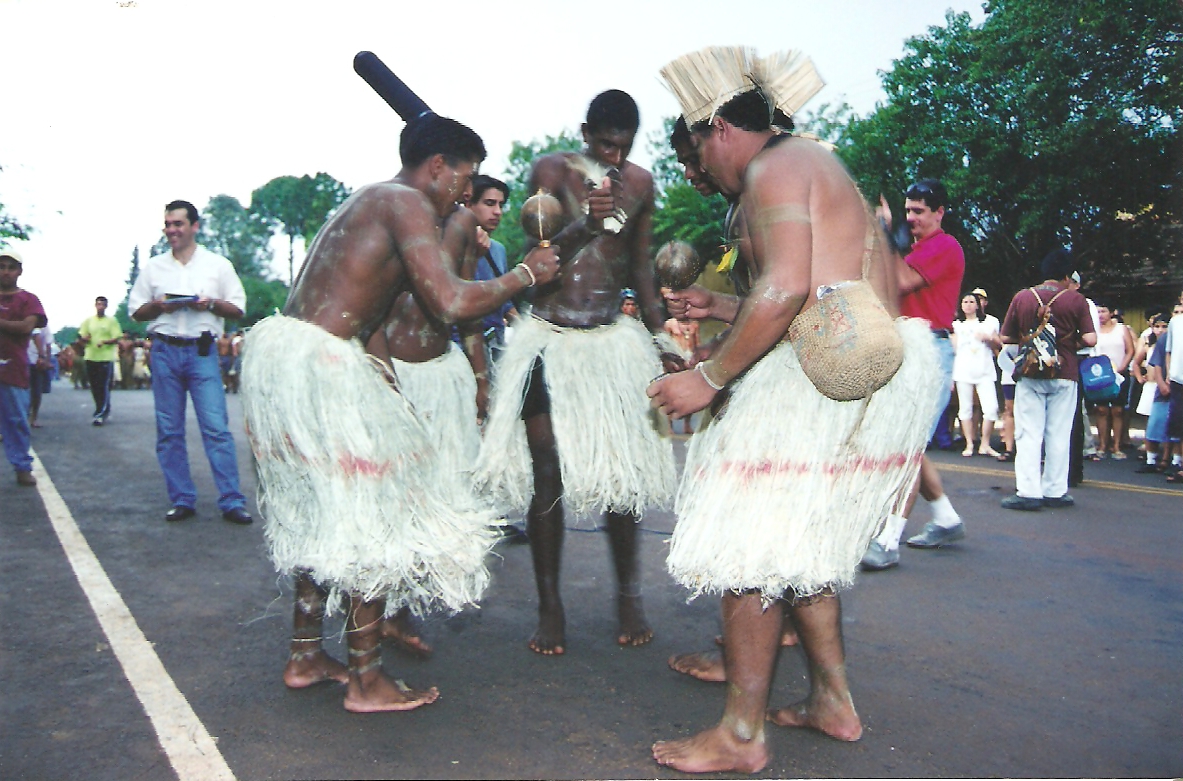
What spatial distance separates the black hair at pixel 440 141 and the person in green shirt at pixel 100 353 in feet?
35.8

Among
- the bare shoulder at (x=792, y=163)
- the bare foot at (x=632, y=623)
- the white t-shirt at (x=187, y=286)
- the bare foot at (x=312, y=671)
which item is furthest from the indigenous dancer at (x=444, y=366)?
the white t-shirt at (x=187, y=286)

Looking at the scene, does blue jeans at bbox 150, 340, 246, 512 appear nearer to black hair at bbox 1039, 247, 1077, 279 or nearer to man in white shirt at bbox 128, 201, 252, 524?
man in white shirt at bbox 128, 201, 252, 524

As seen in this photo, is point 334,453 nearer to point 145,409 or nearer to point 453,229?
point 453,229

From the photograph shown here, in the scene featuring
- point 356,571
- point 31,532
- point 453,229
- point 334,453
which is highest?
point 453,229

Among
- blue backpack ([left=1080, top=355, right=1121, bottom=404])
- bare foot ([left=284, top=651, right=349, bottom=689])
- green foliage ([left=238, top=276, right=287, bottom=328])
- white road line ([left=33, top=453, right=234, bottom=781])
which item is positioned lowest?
white road line ([left=33, top=453, right=234, bottom=781])

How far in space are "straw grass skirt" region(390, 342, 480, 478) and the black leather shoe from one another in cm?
205

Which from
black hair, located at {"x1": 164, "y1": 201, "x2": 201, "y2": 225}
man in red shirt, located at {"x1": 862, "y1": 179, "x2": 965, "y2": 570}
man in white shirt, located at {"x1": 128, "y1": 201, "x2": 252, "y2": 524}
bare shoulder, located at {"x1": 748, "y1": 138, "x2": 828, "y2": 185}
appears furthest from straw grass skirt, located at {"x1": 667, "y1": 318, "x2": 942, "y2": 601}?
black hair, located at {"x1": 164, "y1": 201, "x2": 201, "y2": 225}

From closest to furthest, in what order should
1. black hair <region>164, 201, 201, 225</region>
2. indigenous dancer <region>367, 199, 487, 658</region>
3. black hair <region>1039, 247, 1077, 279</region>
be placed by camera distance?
→ indigenous dancer <region>367, 199, 487, 658</region>
black hair <region>164, 201, 201, 225</region>
black hair <region>1039, 247, 1077, 279</region>

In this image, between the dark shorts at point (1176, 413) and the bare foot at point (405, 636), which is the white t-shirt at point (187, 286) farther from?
the dark shorts at point (1176, 413)

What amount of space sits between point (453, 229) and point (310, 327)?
1.44 meters

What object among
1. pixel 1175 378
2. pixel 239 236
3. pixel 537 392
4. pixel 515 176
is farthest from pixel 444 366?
pixel 239 236

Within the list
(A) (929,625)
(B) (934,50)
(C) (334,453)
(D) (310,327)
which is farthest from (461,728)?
(B) (934,50)

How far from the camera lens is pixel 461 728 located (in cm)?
265

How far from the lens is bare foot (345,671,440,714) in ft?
9.02
